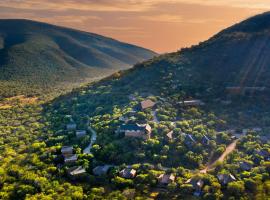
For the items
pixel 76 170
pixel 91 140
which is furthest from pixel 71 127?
pixel 76 170

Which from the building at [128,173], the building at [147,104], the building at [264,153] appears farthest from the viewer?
the building at [147,104]

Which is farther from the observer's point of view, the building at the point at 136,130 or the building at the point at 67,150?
the building at the point at 136,130

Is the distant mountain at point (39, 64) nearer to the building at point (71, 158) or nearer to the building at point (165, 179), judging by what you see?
the building at point (71, 158)

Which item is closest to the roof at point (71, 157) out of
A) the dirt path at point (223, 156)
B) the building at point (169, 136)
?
the building at point (169, 136)

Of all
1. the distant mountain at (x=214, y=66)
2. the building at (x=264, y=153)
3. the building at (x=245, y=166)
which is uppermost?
the distant mountain at (x=214, y=66)

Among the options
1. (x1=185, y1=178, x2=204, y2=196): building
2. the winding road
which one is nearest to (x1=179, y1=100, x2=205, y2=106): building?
the winding road

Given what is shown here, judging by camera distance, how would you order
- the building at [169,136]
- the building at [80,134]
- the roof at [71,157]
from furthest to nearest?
the building at [80,134], the building at [169,136], the roof at [71,157]

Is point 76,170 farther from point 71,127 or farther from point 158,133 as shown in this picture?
point 71,127
